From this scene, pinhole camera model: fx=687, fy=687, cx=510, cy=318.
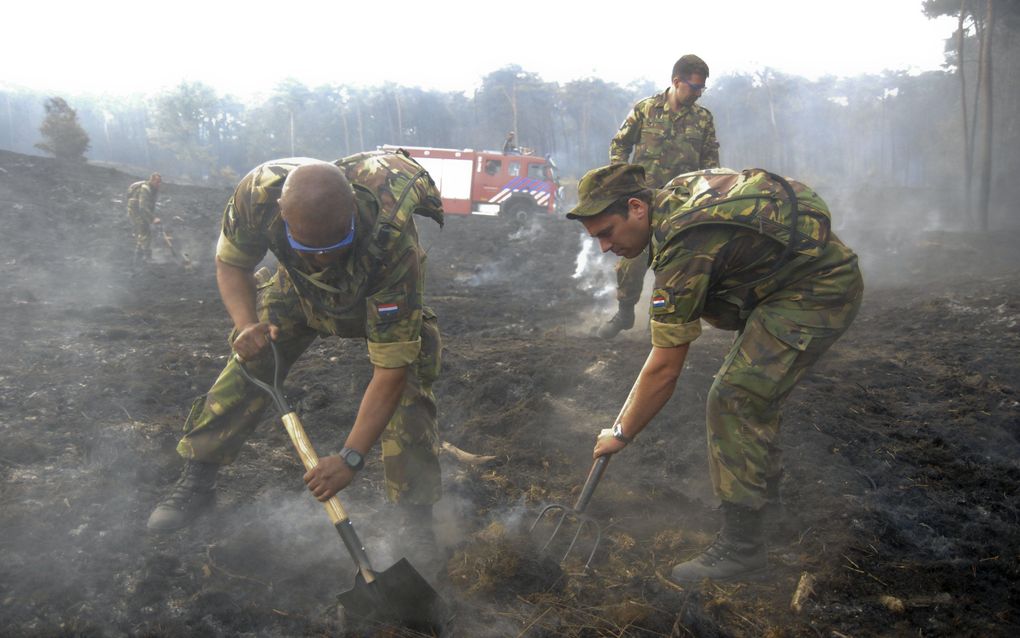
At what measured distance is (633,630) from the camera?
7.91 ft

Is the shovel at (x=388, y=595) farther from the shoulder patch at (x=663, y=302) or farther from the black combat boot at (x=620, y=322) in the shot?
the black combat boot at (x=620, y=322)

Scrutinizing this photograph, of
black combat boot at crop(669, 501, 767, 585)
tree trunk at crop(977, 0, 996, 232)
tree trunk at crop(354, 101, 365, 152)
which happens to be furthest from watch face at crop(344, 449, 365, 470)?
tree trunk at crop(354, 101, 365, 152)

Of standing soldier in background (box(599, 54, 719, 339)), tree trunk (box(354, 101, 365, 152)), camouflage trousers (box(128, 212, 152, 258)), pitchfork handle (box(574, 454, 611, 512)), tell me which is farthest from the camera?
tree trunk (box(354, 101, 365, 152))

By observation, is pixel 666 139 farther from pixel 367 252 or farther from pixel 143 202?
pixel 143 202

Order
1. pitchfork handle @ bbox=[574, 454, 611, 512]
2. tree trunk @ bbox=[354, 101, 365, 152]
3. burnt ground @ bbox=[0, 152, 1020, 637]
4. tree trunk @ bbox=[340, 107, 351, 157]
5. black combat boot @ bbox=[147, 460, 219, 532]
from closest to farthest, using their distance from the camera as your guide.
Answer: burnt ground @ bbox=[0, 152, 1020, 637], pitchfork handle @ bbox=[574, 454, 611, 512], black combat boot @ bbox=[147, 460, 219, 532], tree trunk @ bbox=[340, 107, 351, 157], tree trunk @ bbox=[354, 101, 365, 152]

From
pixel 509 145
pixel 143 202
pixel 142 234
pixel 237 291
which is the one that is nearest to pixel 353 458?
pixel 237 291

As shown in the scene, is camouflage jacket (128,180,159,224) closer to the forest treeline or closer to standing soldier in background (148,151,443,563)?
standing soldier in background (148,151,443,563)

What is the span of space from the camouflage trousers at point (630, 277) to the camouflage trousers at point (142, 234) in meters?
9.90

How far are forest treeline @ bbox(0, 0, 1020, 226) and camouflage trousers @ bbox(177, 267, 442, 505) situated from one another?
112 ft

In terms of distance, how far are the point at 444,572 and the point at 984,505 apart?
2.46 m

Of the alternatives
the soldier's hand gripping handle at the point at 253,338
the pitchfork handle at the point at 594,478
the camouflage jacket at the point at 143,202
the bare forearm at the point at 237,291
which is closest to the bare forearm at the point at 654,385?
the pitchfork handle at the point at 594,478

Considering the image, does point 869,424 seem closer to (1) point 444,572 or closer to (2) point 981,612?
(2) point 981,612

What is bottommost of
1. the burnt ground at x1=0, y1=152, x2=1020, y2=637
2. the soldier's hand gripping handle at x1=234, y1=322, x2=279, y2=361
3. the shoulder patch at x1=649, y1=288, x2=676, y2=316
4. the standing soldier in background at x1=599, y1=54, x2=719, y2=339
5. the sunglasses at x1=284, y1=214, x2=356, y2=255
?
the burnt ground at x1=0, y1=152, x2=1020, y2=637

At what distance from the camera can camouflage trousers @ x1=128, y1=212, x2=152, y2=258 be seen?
12.2m
